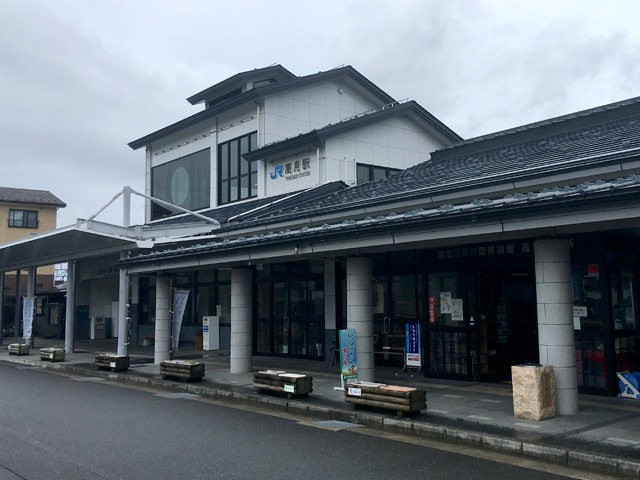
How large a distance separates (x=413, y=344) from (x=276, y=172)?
9.44 m

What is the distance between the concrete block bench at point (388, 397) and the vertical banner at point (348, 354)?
1.57 meters

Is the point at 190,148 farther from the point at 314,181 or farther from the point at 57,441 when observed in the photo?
the point at 57,441

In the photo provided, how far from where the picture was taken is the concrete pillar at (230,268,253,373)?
1709 cm

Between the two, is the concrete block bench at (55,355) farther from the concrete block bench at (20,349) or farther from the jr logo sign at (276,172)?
the jr logo sign at (276,172)

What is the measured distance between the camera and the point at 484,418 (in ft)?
33.1

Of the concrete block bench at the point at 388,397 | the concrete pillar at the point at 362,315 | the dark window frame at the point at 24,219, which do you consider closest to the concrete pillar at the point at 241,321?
the concrete pillar at the point at 362,315

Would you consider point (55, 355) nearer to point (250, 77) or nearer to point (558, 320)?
point (250, 77)

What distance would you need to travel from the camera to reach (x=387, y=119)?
23.7 metres

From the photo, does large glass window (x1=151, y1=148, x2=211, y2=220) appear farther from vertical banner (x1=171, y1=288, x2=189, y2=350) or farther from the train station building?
vertical banner (x1=171, y1=288, x2=189, y2=350)

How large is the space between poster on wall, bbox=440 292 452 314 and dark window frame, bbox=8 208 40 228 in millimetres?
42694

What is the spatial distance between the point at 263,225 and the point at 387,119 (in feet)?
25.2

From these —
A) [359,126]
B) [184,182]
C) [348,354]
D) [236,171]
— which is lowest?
[348,354]

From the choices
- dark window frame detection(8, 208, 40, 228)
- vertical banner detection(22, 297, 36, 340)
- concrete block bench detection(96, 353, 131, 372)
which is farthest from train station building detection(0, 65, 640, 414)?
dark window frame detection(8, 208, 40, 228)

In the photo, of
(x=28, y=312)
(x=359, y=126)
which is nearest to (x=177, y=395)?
(x=359, y=126)
